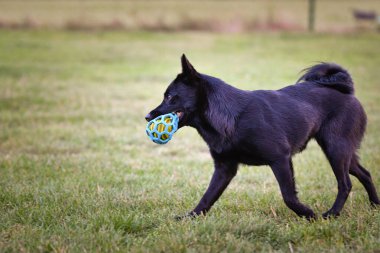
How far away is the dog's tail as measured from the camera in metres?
5.55

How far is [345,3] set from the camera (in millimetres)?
45312

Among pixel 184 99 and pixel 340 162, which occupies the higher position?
pixel 184 99

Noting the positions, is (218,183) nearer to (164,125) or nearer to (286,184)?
(286,184)

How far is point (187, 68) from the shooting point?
4828 mm

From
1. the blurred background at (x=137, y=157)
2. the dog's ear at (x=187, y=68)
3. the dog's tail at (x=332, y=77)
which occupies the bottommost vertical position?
the blurred background at (x=137, y=157)

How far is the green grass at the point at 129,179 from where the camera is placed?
168 inches

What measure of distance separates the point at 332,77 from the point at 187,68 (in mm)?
1663

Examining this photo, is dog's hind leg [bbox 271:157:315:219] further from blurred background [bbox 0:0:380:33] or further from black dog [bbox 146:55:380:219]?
blurred background [bbox 0:0:380:33]

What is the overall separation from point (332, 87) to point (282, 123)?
0.90m

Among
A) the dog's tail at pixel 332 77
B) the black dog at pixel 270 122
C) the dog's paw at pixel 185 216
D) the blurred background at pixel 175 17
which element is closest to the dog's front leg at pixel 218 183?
the black dog at pixel 270 122

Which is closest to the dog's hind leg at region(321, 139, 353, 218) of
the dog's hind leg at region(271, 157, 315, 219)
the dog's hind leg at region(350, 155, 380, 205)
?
the dog's hind leg at region(350, 155, 380, 205)

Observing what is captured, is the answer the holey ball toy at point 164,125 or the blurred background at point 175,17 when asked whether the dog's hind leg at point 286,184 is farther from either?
the blurred background at point 175,17

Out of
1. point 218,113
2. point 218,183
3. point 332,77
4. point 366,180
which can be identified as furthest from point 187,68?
point 366,180

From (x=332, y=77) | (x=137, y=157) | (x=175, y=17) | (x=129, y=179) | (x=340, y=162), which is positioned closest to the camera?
(x=340, y=162)
